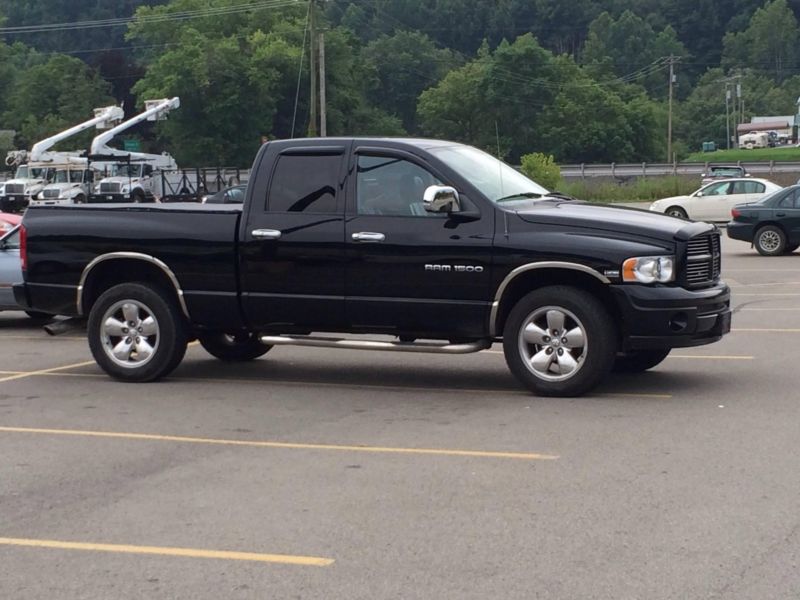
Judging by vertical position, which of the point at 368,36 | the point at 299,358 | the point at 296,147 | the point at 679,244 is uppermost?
the point at 368,36

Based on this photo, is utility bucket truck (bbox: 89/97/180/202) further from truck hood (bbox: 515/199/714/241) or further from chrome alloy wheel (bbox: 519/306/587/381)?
chrome alloy wheel (bbox: 519/306/587/381)

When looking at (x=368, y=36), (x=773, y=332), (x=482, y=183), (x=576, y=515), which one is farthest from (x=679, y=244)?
(x=368, y=36)

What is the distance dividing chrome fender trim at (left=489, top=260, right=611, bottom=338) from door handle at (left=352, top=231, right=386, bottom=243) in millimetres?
1056

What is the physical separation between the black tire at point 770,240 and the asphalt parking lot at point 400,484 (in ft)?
49.3

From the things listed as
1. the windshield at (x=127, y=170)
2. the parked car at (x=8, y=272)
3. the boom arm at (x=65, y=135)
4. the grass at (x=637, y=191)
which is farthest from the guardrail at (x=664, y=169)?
the parked car at (x=8, y=272)

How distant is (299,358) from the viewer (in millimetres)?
13258

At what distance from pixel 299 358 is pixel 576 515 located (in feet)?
22.1

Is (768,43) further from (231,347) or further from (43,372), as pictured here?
(43,372)

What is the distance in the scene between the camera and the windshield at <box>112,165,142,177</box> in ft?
197

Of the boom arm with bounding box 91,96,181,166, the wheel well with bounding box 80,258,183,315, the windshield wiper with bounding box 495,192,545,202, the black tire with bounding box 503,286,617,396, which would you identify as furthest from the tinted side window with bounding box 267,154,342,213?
the boom arm with bounding box 91,96,181,166

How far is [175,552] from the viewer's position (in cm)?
631

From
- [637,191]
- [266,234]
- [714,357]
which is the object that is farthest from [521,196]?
[637,191]

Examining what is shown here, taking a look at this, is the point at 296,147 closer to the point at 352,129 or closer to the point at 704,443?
the point at 704,443

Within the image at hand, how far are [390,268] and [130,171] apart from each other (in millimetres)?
51424
